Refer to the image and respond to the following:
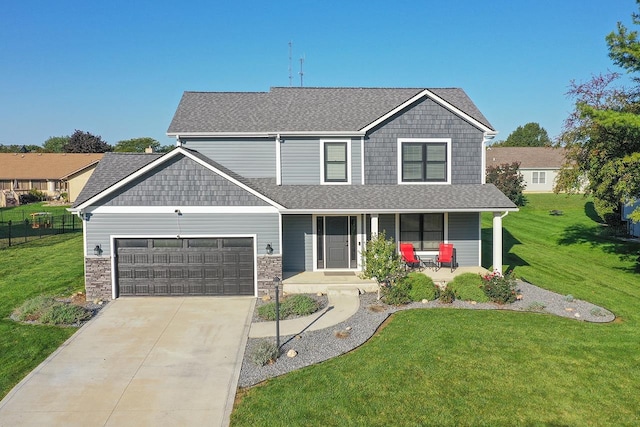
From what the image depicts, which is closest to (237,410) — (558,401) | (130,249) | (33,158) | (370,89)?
(558,401)

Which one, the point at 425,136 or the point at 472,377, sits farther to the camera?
the point at 425,136

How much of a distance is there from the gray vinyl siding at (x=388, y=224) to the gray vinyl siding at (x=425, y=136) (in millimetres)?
1335

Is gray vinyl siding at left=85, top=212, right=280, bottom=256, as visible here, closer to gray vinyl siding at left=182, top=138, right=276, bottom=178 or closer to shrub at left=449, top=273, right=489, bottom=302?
gray vinyl siding at left=182, top=138, right=276, bottom=178

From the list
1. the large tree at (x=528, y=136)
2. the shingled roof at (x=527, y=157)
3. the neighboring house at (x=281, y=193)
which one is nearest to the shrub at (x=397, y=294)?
the neighboring house at (x=281, y=193)

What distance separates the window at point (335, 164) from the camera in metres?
16.5

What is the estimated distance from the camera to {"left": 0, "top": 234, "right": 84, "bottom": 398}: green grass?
9477 mm


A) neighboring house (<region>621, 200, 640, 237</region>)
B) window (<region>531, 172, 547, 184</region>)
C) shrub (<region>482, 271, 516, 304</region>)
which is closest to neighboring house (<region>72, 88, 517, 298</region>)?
shrub (<region>482, 271, 516, 304</region>)

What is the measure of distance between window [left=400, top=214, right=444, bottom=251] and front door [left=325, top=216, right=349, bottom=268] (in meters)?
2.18

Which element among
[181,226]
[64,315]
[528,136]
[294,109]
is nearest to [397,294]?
[181,226]

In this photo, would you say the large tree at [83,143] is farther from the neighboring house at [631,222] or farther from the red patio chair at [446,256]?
the neighboring house at [631,222]

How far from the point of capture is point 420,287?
538 inches

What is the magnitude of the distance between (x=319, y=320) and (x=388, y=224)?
583 centimetres

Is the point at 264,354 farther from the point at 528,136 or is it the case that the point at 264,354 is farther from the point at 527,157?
the point at 528,136

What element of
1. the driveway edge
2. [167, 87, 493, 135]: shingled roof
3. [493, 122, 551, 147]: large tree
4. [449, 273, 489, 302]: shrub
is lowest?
the driveway edge
